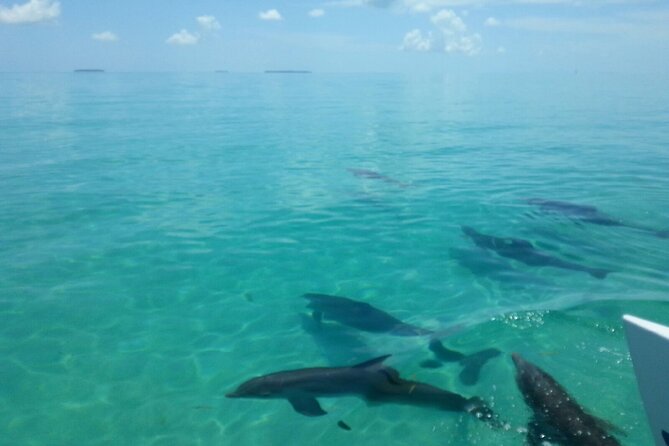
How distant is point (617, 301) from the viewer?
9031mm

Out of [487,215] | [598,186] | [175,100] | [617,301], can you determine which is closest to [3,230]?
[487,215]

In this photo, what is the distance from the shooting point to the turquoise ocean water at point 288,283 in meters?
6.75

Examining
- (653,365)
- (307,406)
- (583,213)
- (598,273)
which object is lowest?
(307,406)

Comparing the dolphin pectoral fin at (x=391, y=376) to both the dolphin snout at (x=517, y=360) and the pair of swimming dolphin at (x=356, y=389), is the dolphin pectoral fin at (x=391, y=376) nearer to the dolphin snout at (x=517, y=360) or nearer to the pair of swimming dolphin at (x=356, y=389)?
the pair of swimming dolphin at (x=356, y=389)

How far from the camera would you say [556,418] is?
6.00 metres

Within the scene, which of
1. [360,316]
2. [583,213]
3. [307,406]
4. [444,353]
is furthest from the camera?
[583,213]

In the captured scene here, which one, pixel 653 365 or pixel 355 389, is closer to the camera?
pixel 653 365

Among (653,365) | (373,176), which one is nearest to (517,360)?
(653,365)

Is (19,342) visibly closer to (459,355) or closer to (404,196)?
(459,355)

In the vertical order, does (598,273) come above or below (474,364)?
above

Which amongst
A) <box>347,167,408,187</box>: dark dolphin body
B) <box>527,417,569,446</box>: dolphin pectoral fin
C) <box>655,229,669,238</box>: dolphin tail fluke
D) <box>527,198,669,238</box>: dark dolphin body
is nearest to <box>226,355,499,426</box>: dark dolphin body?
<box>527,417,569,446</box>: dolphin pectoral fin

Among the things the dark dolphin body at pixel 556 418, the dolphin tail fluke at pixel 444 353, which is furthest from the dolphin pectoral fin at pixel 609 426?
the dolphin tail fluke at pixel 444 353

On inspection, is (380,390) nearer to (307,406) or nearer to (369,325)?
(307,406)

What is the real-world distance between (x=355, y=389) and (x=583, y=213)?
9542mm
